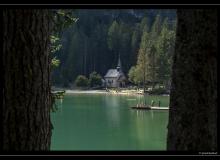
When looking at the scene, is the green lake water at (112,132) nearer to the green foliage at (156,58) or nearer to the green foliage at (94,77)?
the green foliage at (94,77)

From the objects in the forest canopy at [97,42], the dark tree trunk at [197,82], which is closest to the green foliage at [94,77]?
the forest canopy at [97,42]

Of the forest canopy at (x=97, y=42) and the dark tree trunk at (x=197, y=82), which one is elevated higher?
the forest canopy at (x=97, y=42)

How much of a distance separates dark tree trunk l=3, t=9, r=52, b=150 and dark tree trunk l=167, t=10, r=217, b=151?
2.10 feet

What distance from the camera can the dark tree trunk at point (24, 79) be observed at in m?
2.08

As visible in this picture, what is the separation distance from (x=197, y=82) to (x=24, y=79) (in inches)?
29.3

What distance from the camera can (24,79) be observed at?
6.95ft

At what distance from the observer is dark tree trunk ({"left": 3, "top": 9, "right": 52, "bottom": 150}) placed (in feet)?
6.82

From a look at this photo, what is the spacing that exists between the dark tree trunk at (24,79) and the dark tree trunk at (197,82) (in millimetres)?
639

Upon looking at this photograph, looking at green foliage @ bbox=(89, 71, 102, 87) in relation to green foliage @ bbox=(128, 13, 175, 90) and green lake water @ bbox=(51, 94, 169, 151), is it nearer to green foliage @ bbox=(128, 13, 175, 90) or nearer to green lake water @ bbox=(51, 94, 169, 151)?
green lake water @ bbox=(51, 94, 169, 151)

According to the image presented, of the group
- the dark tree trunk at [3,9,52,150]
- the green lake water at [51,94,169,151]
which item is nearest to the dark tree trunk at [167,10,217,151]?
the dark tree trunk at [3,9,52,150]

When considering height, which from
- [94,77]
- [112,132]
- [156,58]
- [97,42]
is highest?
[156,58]

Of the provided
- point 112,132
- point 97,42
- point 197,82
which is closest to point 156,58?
point 97,42

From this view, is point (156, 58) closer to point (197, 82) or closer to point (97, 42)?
point (97, 42)
